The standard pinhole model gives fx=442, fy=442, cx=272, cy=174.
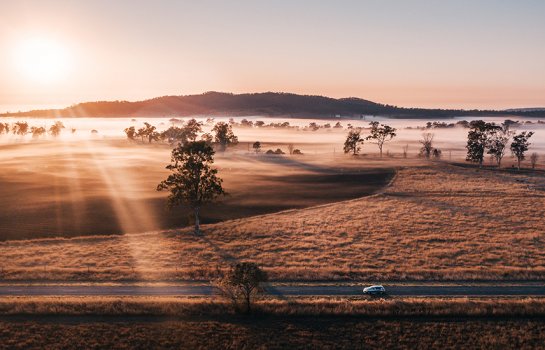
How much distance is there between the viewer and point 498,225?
71.2 m

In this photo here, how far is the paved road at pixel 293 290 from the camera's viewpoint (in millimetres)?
44000

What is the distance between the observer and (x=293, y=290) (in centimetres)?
4516

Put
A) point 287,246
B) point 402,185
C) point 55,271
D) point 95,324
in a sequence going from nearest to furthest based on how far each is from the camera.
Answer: point 95,324, point 55,271, point 287,246, point 402,185

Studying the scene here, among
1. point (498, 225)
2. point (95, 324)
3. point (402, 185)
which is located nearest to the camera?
point (95, 324)

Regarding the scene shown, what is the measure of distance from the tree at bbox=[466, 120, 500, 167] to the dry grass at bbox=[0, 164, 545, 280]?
251ft

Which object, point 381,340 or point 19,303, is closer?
point 381,340

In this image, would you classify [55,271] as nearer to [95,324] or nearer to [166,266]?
[166,266]

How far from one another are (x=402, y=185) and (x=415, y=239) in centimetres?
4311

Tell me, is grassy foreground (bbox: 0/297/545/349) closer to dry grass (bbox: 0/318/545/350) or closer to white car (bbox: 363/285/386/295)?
dry grass (bbox: 0/318/545/350)

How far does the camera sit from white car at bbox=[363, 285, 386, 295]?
4341 centimetres

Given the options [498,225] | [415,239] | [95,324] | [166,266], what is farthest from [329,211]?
[95,324]

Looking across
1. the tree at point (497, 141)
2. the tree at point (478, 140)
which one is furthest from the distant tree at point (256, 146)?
the tree at point (497, 141)

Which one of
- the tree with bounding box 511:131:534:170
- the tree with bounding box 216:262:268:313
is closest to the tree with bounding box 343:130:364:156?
the tree with bounding box 511:131:534:170

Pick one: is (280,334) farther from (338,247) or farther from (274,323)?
(338,247)
